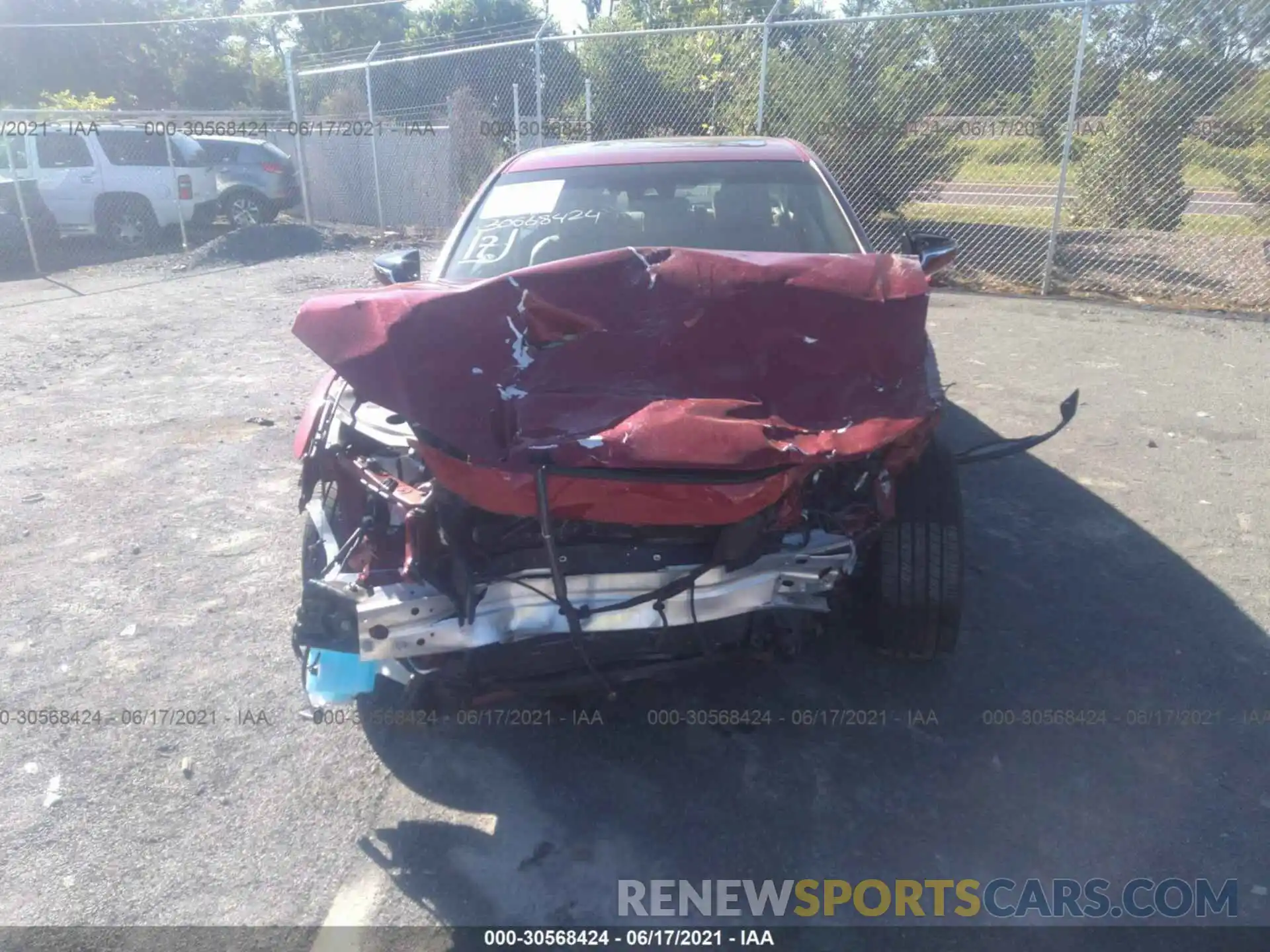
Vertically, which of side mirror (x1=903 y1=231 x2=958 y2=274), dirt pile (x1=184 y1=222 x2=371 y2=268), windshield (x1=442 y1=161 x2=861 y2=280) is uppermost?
windshield (x1=442 y1=161 x2=861 y2=280)

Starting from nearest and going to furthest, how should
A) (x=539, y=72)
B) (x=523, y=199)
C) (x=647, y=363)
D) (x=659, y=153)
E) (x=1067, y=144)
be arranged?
(x=647, y=363) → (x=523, y=199) → (x=659, y=153) → (x=1067, y=144) → (x=539, y=72)

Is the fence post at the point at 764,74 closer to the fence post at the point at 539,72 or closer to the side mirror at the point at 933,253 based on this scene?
the fence post at the point at 539,72

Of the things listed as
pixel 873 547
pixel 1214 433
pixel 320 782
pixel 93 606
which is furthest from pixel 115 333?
pixel 1214 433

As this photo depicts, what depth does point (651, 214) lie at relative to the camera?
4176mm

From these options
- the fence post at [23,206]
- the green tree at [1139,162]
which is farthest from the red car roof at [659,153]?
the fence post at [23,206]

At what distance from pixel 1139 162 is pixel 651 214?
27.7 ft

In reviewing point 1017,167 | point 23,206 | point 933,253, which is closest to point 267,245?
point 23,206

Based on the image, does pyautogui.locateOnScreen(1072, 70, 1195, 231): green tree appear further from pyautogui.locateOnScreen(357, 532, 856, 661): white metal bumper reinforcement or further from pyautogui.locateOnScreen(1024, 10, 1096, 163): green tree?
pyautogui.locateOnScreen(357, 532, 856, 661): white metal bumper reinforcement

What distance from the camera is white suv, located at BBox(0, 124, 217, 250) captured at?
45.6ft

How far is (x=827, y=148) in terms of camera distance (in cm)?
1123

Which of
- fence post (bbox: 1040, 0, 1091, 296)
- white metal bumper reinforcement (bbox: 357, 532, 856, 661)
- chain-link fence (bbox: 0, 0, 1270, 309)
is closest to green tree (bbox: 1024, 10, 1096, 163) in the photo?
chain-link fence (bbox: 0, 0, 1270, 309)

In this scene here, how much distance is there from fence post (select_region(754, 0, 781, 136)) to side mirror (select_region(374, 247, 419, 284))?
716 cm

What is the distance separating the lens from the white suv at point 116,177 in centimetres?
1389

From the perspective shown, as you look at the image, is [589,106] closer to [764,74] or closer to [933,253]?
[764,74]
